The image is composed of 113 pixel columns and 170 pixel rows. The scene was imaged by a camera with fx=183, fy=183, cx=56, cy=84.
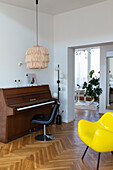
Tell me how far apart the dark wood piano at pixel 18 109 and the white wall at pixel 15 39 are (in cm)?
41

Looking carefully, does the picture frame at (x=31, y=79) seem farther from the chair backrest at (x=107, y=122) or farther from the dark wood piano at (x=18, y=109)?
the chair backrest at (x=107, y=122)

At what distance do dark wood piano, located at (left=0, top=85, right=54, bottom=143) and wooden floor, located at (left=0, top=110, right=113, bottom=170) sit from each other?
0.21 metres

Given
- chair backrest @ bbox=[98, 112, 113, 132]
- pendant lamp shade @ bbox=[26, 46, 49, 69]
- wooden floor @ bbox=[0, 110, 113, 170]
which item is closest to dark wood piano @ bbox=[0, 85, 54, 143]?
wooden floor @ bbox=[0, 110, 113, 170]

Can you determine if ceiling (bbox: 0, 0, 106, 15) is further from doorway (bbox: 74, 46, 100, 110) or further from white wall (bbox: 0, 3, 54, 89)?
doorway (bbox: 74, 46, 100, 110)

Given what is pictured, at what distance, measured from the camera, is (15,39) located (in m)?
4.56

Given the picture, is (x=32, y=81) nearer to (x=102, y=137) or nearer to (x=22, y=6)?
(x=22, y=6)

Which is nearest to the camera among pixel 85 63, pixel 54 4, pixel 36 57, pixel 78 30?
pixel 36 57

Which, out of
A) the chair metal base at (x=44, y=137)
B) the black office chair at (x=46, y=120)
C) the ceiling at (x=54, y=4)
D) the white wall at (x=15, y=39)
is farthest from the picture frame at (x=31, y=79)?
the ceiling at (x=54, y=4)

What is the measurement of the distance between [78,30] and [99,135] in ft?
10.8

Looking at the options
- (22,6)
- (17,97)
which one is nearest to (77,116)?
(17,97)

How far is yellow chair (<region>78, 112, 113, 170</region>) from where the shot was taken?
2.69 metres

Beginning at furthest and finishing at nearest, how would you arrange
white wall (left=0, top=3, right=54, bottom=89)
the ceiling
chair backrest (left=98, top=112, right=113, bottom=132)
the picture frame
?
the picture frame, the ceiling, white wall (left=0, top=3, right=54, bottom=89), chair backrest (left=98, top=112, right=113, bottom=132)

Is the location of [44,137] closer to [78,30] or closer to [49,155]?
[49,155]

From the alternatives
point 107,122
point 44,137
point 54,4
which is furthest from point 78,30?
point 44,137
